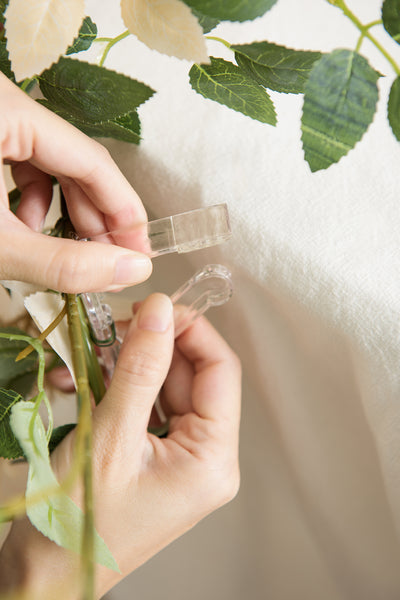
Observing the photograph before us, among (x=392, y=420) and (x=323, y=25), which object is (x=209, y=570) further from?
(x=323, y=25)

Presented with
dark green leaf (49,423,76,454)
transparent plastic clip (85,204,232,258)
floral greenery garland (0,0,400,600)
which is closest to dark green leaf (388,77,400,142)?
floral greenery garland (0,0,400,600)

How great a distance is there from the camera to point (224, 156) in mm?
347

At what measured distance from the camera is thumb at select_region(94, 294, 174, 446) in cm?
31

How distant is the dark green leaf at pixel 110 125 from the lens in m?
0.27

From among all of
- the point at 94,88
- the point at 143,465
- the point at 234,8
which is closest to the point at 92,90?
the point at 94,88

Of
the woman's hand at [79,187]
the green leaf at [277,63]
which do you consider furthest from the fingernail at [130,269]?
the green leaf at [277,63]

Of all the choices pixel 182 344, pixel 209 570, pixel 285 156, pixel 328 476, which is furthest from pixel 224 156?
pixel 209 570

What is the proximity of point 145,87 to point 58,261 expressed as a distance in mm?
88

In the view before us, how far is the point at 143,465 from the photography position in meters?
0.33

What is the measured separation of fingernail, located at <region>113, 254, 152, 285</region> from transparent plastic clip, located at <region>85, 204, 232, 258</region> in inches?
0.8

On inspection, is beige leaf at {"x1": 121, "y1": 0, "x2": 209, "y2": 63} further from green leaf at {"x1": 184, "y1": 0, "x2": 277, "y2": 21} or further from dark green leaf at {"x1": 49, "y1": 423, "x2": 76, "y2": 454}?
dark green leaf at {"x1": 49, "y1": 423, "x2": 76, "y2": 454}

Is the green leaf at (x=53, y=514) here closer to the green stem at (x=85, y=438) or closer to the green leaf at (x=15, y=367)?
the green stem at (x=85, y=438)

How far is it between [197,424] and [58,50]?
28 centimetres

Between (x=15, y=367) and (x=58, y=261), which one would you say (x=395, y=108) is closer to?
(x=58, y=261)
